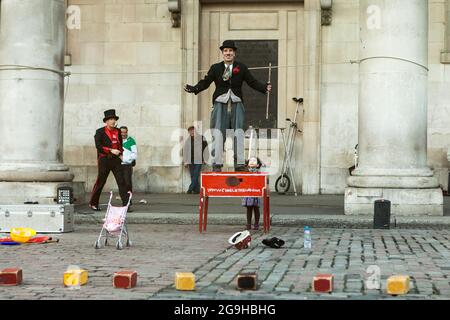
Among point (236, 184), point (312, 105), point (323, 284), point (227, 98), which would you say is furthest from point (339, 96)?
point (323, 284)

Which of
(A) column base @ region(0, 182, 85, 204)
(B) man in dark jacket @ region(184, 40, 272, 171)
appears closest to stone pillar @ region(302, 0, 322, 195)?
(A) column base @ region(0, 182, 85, 204)

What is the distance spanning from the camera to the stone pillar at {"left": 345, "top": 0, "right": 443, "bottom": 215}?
682 inches

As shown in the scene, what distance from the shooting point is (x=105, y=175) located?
1894 centimetres

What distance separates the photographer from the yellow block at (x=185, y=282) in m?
8.62

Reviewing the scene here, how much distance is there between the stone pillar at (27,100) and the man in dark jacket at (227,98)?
410 cm

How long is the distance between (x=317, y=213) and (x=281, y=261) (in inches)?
276

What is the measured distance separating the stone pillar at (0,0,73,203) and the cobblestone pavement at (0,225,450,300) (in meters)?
2.76

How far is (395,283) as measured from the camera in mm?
8320

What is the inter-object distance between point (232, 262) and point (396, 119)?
7.10 m

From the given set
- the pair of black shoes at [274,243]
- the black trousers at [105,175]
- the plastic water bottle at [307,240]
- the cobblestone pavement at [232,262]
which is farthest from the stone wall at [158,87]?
the pair of black shoes at [274,243]

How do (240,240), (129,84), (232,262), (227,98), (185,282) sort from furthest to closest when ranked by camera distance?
(129,84), (227,98), (240,240), (232,262), (185,282)

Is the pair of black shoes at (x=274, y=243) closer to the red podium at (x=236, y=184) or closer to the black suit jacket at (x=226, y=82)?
the red podium at (x=236, y=184)

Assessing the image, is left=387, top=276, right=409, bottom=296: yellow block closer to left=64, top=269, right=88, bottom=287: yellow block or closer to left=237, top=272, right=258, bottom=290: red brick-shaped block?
left=237, top=272, right=258, bottom=290: red brick-shaped block

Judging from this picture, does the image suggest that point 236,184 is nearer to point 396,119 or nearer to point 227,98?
point 227,98
